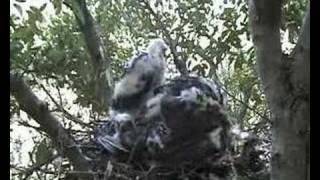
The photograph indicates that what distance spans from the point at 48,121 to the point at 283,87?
2.39ft

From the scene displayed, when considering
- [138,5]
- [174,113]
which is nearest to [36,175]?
[174,113]

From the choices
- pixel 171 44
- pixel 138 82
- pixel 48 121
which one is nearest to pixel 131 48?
pixel 171 44

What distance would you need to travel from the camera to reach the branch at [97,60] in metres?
2.47

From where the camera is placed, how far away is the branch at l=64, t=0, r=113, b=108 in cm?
247

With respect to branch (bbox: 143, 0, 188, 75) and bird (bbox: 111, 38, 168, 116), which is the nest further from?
branch (bbox: 143, 0, 188, 75)

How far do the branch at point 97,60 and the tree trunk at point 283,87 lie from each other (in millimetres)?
696

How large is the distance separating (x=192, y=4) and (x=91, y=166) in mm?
1528

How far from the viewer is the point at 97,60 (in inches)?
98.7

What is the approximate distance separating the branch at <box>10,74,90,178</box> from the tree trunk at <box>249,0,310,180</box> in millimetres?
597

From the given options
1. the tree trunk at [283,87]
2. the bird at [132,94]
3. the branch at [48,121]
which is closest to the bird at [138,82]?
the bird at [132,94]

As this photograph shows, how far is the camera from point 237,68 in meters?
3.22

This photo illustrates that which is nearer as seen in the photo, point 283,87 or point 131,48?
point 283,87

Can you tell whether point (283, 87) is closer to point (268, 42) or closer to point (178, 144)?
point (268, 42)

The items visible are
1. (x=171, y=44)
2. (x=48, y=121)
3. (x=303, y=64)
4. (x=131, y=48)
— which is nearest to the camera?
(x=303, y=64)
